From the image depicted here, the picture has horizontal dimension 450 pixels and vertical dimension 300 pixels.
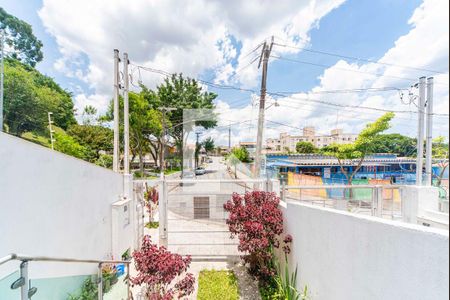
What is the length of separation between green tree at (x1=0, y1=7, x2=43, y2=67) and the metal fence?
25.1 m

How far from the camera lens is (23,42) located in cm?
1916

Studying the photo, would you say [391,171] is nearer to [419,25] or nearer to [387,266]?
[387,266]

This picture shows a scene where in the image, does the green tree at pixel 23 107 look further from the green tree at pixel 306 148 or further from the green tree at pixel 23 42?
the green tree at pixel 306 148

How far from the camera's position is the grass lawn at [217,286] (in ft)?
14.1

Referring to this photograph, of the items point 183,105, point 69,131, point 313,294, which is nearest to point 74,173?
point 313,294

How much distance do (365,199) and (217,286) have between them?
471cm

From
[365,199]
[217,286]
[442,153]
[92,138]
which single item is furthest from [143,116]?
[442,153]

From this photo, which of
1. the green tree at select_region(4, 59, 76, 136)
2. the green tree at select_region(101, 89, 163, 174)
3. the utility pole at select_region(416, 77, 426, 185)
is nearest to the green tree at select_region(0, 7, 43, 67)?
the green tree at select_region(4, 59, 76, 136)

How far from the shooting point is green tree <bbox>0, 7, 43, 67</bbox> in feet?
54.0

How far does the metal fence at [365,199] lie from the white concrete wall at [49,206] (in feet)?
15.2

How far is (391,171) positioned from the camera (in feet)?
22.3

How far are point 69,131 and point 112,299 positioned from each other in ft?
66.0

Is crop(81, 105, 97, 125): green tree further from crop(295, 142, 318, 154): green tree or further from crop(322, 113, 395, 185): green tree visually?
crop(295, 142, 318, 154): green tree

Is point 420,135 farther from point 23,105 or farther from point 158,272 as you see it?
point 23,105
